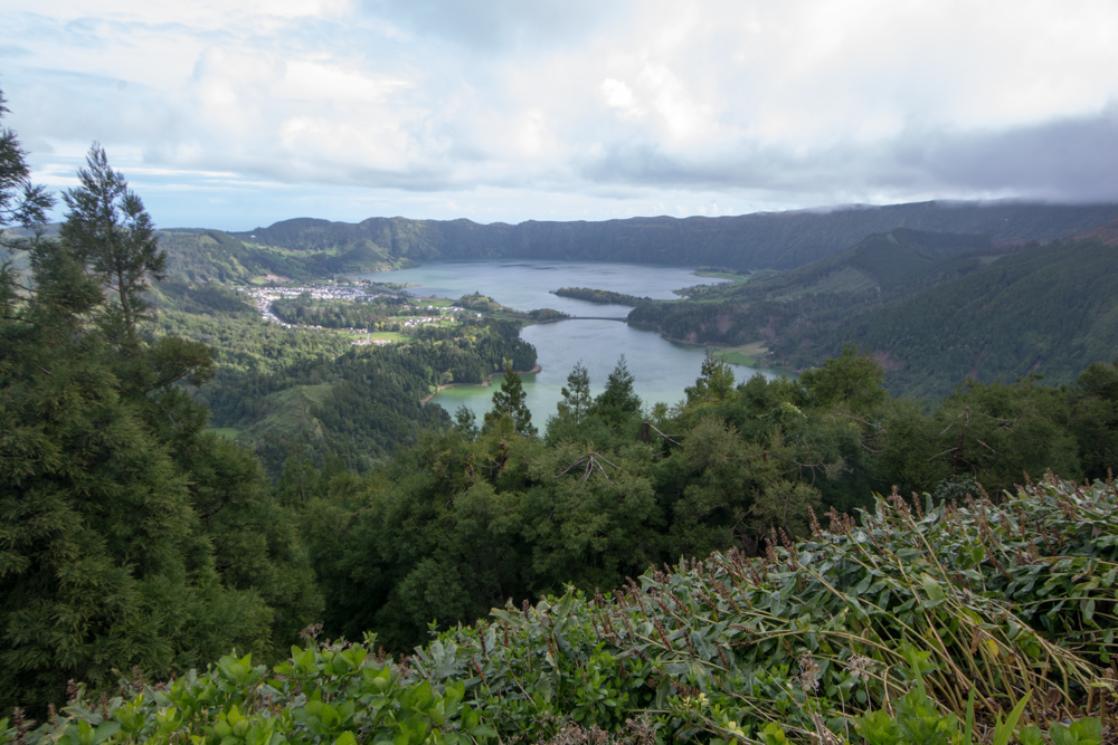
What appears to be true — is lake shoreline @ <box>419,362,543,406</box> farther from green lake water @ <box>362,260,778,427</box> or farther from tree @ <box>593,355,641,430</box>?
tree @ <box>593,355,641,430</box>

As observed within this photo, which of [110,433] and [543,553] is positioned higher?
[110,433]

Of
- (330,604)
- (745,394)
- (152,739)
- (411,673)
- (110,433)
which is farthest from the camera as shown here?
(745,394)

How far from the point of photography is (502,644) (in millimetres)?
2441

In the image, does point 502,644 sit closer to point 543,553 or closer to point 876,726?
point 876,726

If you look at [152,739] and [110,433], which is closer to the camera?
[152,739]

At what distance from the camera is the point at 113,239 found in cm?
1159

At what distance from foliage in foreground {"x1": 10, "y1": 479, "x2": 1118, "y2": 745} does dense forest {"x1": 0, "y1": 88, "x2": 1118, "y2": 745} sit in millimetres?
15

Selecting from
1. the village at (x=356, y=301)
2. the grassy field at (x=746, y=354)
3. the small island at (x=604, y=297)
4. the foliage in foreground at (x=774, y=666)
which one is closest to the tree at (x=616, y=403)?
the foliage in foreground at (x=774, y=666)

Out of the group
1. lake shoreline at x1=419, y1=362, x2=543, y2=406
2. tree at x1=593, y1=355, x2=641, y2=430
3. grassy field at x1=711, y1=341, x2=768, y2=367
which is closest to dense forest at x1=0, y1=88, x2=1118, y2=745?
tree at x1=593, y1=355, x2=641, y2=430

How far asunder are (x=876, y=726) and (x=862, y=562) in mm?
1185

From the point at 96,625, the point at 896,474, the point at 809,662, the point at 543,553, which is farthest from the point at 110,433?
the point at 896,474

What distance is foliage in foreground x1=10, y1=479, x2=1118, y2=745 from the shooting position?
5.41 ft

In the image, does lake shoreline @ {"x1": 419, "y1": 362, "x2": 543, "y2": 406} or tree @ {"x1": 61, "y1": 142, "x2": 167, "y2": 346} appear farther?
lake shoreline @ {"x1": 419, "y1": 362, "x2": 543, "y2": 406}

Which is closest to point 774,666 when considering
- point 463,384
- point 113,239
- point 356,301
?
point 113,239
